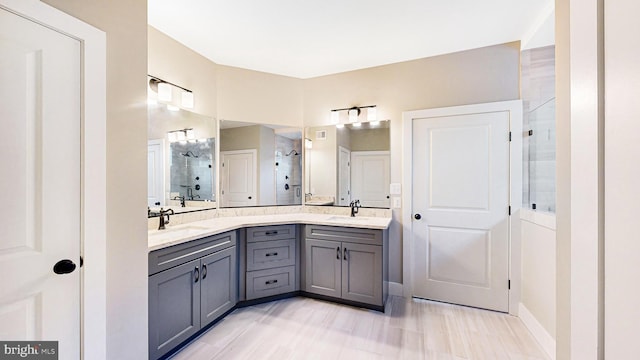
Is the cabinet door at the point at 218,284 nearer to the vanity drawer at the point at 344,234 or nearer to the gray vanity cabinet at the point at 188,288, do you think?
the gray vanity cabinet at the point at 188,288

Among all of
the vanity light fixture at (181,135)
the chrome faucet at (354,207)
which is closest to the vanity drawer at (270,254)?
the chrome faucet at (354,207)

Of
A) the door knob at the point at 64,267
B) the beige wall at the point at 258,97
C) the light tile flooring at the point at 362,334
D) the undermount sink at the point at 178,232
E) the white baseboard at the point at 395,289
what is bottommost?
the light tile flooring at the point at 362,334

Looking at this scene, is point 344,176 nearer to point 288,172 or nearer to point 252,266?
point 288,172

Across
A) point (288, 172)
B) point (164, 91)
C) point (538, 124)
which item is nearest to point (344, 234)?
point (288, 172)

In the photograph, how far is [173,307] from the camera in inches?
73.6

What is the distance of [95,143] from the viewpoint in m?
1.31

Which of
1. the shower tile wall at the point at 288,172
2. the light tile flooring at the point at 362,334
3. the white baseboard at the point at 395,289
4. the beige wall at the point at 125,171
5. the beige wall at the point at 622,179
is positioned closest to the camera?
the beige wall at the point at 622,179

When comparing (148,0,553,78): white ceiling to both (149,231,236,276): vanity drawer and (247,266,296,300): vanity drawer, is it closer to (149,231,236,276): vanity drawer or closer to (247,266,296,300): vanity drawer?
(149,231,236,276): vanity drawer

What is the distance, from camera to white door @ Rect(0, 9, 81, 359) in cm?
106

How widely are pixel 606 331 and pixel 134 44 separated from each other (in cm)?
217

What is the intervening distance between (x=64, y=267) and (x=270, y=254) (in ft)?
5.62

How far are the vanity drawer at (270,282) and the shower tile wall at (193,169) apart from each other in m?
1.02

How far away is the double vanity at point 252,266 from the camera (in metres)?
1.85

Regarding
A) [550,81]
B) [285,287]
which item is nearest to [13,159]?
[285,287]
